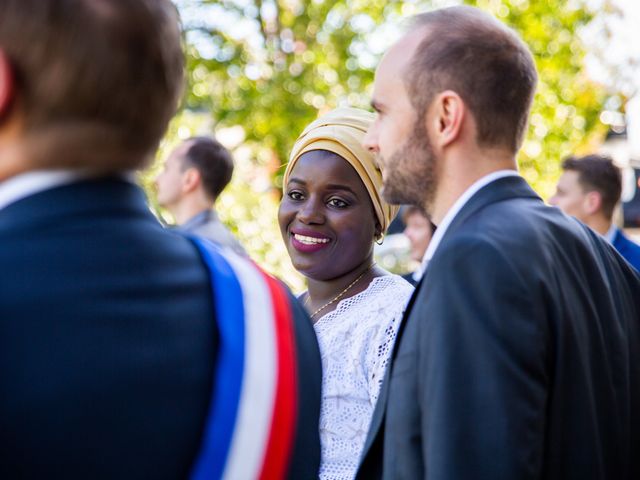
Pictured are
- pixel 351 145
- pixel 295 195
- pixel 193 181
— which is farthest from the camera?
pixel 193 181

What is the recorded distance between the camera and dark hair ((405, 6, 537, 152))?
2.26m

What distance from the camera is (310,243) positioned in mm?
3289

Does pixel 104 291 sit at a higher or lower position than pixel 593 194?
higher

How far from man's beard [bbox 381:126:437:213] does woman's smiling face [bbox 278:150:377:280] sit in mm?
888

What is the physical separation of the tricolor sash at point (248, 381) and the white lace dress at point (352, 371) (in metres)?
1.17

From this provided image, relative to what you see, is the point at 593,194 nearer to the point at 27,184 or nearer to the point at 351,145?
the point at 351,145

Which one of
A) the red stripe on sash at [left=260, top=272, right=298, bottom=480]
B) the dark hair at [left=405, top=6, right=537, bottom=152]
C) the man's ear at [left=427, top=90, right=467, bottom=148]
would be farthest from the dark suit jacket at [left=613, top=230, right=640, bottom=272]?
the red stripe on sash at [left=260, top=272, right=298, bottom=480]

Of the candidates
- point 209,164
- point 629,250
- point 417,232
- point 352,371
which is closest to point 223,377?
point 352,371

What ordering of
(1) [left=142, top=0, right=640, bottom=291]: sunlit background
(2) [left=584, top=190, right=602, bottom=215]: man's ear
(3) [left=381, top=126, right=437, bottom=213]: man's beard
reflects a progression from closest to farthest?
(3) [left=381, top=126, right=437, bottom=213]: man's beard → (2) [left=584, top=190, right=602, bottom=215]: man's ear → (1) [left=142, top=0, right=640, bottom=291]: sunlit background

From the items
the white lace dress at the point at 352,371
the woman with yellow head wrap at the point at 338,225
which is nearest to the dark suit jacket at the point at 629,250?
the woman with yellow head wrap at the point at 338,225

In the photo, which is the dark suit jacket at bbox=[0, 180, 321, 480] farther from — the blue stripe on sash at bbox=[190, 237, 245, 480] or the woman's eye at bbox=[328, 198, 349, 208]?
the woman's eye at bbox=[328, 198, 349, 208]

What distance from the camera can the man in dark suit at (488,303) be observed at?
1.89 m

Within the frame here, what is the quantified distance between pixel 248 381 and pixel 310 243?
75.3 inches

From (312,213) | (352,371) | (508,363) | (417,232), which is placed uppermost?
(508,363)
